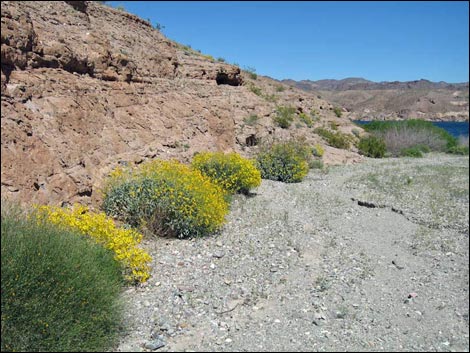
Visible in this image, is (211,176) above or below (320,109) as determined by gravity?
below

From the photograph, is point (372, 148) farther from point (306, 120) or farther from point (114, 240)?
point (114, 240)

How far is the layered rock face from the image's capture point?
252 inches

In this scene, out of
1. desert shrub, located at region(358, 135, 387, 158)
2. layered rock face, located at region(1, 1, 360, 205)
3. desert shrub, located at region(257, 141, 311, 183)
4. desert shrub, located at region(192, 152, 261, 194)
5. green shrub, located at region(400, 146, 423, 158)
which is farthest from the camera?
green shrub, located at region(400, 146, 423, 158)

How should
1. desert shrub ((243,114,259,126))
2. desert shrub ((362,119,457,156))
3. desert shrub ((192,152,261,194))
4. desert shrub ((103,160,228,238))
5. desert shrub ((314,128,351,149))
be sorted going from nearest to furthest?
1. desert shrub ((103,160,228,238))
2. desert shrub ((192,152,261,194))
3. desert shrub ((243,114,259,126))
4. desert shrub ((314,128,351,149))
5. desert shrub ((362,119,457,156))

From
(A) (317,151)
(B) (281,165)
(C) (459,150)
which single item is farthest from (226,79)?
(C) (459,150)

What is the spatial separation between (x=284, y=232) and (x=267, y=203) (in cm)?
218

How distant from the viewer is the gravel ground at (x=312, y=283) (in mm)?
4125

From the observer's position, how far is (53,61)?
Result: 7.75m

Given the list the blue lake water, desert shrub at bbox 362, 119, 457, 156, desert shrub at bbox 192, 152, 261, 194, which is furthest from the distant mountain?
desert shrub at bbox 192, 152, 261, 194

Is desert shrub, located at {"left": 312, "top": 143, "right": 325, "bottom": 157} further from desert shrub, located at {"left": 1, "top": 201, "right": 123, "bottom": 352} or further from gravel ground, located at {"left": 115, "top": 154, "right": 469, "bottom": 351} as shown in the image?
desert shrub, located at {"left": 1, "top": 201, "right": 123, "bottom": 352}

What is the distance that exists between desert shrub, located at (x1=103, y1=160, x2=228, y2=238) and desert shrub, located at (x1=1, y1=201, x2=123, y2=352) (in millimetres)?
2735

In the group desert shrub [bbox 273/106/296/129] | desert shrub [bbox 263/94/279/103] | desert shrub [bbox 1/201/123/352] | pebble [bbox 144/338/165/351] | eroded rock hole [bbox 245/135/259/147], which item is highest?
desert shrub [bbox 263/94/279/103]

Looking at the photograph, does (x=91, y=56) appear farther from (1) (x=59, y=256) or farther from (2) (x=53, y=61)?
(1) (x=59, y=256)

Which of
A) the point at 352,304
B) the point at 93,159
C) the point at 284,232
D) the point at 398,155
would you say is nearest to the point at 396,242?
the point at 284,232
